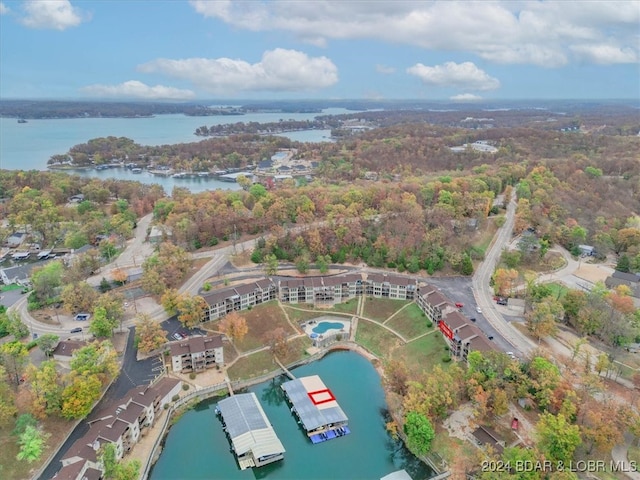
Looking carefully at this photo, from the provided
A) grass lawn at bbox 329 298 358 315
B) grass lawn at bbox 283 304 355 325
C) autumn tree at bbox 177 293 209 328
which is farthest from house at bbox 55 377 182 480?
grass lawn at bbox 329 298 358 315

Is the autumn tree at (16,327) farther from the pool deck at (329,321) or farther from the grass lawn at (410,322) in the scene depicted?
the grass lawn at (410,322)

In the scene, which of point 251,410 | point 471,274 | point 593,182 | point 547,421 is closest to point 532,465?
point 547,421

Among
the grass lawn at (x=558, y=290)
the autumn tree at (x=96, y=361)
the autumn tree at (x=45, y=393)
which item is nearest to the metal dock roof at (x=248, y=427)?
the autumn tree at (x=96, y=361)

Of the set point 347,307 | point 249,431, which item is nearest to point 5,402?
point 249,431

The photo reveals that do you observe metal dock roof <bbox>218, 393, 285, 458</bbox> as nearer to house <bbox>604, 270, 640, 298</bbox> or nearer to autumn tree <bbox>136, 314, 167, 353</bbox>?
autumn tree <bbox>136, 314, 167, 353</bbox>

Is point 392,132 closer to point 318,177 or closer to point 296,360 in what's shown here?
point 318,177

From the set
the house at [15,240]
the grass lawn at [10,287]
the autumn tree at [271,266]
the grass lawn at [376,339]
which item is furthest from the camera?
the house at [15,240]
